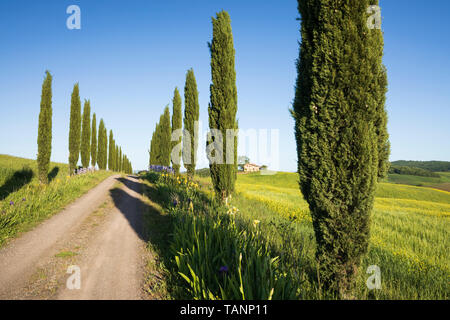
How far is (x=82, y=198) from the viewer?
37.7 ft

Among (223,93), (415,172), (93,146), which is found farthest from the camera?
(415,172)

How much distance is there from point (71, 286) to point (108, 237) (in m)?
2.64

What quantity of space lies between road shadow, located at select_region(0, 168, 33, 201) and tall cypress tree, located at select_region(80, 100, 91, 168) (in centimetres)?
954

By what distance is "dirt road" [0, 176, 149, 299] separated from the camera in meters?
3.66

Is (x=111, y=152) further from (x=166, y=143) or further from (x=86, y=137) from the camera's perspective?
(x=166, y=143)

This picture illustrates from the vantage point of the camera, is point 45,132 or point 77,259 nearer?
point 77,259

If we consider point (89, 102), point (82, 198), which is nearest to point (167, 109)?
A: point (89, 102)

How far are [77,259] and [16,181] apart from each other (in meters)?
13.1

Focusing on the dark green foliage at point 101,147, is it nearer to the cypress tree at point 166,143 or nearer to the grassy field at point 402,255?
the cypress tree at point 166,143

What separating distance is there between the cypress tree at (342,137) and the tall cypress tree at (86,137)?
93.7 feet

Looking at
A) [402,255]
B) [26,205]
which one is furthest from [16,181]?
[402,255]

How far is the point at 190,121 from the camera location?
672 inches

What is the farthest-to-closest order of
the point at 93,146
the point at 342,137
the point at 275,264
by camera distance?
the point at 93,146, the point at 342,137, the point at 275,264

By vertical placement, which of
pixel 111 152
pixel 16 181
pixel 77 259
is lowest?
pixel 77 259
